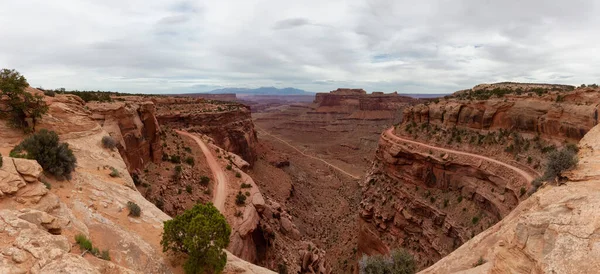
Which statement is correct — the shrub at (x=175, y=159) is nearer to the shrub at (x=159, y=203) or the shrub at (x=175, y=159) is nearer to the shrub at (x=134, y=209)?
the shrub at (x=159, y=203)

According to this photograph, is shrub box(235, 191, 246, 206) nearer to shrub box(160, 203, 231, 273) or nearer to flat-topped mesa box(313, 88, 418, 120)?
shrub box(160, 203, 231, 273)

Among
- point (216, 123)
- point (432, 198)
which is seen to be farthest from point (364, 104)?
point (432, 198)

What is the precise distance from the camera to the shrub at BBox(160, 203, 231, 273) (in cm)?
1060

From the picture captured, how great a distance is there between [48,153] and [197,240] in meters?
7.99

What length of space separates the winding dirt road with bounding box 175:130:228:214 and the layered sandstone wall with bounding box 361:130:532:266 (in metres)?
16.4

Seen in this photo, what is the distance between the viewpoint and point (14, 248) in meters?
7.05

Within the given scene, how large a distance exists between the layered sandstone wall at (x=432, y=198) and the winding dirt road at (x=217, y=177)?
16428 mm

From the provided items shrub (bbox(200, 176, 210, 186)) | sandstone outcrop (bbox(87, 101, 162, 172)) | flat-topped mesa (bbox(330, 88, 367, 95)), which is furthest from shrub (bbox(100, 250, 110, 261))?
flat-topped mesa (bbox(330, 88, 367, 95))

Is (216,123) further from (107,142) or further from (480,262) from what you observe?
(480,262)

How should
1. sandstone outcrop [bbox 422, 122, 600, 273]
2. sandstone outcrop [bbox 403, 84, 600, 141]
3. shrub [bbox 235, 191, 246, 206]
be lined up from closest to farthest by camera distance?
sandstone outcrop [bbox 422, 122, 600, 273]
sandstone outcrop [bbox 403, 84, 600, 141]
shrub [bbox 235, 191, 246, 206]

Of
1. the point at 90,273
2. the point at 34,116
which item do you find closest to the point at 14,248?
the point at 90,273

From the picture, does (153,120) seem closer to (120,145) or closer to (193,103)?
(120,145)

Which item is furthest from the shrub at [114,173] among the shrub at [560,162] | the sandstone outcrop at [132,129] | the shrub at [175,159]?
the shrub at [560,162]

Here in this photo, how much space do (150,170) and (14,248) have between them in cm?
1874
